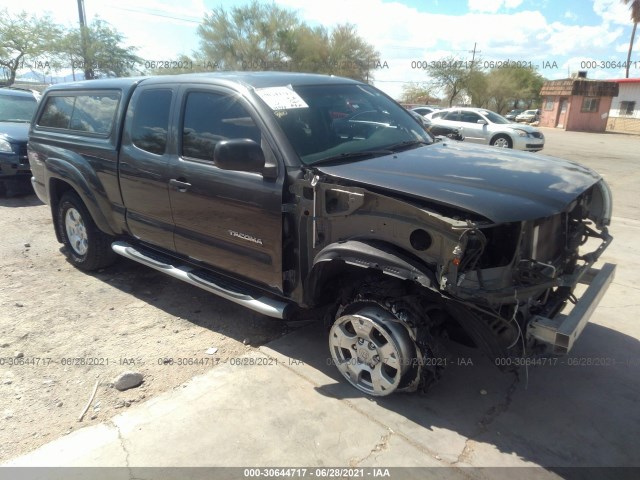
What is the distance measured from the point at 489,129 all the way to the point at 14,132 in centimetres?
1342

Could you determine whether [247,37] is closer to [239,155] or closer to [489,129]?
[489,129]

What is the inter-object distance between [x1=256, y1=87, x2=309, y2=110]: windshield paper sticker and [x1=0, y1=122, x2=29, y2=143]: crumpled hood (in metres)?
6.91

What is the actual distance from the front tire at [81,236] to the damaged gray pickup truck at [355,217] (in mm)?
600

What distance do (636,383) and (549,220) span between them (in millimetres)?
1405

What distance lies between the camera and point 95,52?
28500mm

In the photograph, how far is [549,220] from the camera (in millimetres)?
2822

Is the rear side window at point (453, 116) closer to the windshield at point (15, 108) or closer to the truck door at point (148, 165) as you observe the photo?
the windshield at point (15, 108)

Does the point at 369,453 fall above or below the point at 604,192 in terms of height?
below

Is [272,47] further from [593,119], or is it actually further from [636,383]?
[636,383]

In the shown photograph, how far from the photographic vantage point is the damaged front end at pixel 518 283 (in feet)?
7.90

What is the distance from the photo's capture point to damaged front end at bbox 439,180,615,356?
241 cm

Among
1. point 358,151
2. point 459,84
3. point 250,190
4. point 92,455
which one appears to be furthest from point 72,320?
point 459,84

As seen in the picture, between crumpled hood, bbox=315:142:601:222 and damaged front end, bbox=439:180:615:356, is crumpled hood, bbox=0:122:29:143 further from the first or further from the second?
damaged front end, bbox=439:180:615:356

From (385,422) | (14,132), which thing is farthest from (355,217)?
(14,132)
